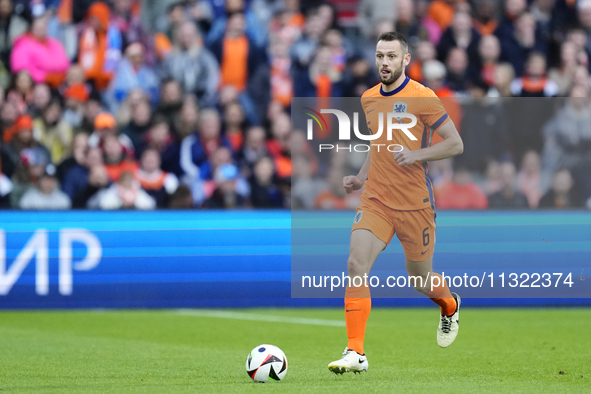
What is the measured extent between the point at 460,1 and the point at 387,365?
8.48 metres

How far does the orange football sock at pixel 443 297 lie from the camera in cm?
689

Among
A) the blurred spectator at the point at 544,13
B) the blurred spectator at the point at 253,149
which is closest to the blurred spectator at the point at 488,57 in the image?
the blurred spectator at the point at 544,13

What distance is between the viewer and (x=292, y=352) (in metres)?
7.87

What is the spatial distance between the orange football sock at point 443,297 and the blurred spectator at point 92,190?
5.80 metres

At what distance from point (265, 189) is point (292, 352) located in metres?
4.22

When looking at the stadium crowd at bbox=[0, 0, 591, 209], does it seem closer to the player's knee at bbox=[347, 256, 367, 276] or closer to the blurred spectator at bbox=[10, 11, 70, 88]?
the blurred spectator at bbox=[10, 11, 70, 88]

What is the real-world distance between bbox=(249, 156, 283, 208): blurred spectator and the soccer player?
17.1 feet

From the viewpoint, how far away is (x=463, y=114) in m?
11.4

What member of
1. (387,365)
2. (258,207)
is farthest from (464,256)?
(387,365)

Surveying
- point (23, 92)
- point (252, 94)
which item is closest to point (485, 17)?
point (252, 94)

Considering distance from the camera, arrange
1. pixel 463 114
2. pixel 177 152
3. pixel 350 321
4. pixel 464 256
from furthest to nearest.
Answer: pixel 177 152
pixel 463 114
pixel 464 256
pixel 350 321

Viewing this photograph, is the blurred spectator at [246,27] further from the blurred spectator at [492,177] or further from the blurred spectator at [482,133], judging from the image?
the blurred spectator at [492,177]

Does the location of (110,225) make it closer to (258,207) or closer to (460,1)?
(258,207)

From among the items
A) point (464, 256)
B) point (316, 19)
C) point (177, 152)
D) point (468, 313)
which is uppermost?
point (316, 19)
